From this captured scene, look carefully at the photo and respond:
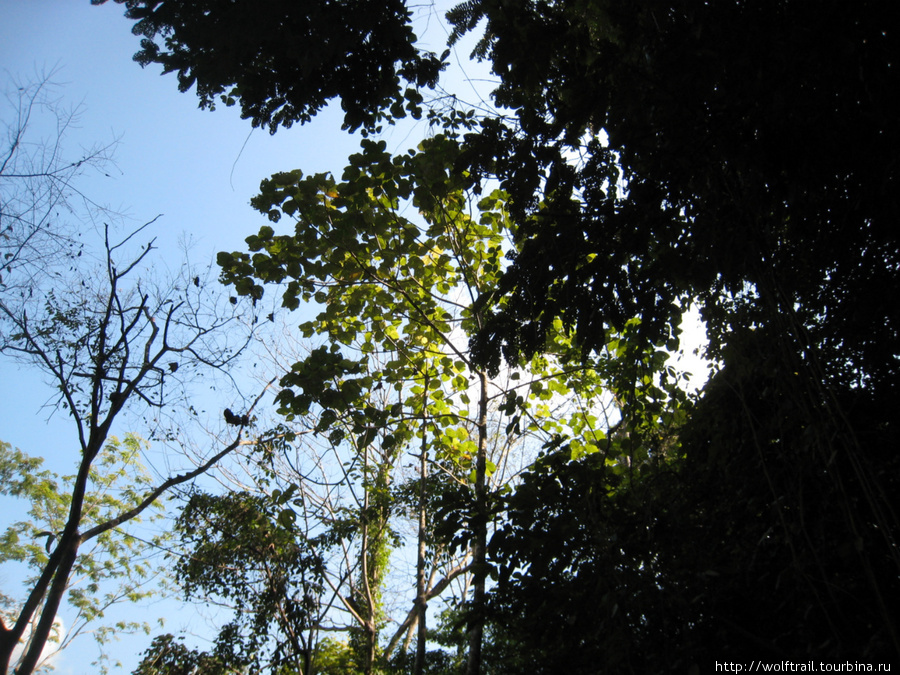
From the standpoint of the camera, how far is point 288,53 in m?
2.82

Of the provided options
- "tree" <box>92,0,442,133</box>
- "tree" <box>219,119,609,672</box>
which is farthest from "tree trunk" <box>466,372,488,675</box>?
"tree" <box>92,0,442,133</box>

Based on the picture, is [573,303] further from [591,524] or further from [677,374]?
[677,374]

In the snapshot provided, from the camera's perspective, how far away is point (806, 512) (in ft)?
7.49

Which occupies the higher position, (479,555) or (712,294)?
(712,294)

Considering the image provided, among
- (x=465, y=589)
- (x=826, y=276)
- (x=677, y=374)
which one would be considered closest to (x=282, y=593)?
(x=465, y=589)

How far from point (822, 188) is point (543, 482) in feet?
6.12

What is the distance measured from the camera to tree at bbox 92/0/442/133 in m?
2.79

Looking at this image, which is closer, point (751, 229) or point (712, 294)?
point (751, 229)

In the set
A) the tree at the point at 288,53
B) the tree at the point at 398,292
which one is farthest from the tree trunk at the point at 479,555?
the tree at the point at 288,53

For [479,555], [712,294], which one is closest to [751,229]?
[712,294]

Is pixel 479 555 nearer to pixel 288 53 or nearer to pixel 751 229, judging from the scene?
pixel 751 229

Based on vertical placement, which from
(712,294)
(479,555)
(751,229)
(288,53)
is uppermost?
(288,53)

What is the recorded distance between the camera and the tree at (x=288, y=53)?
9.14 ft

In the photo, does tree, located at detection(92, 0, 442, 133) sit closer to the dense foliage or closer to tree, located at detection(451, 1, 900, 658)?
the dense foliage
